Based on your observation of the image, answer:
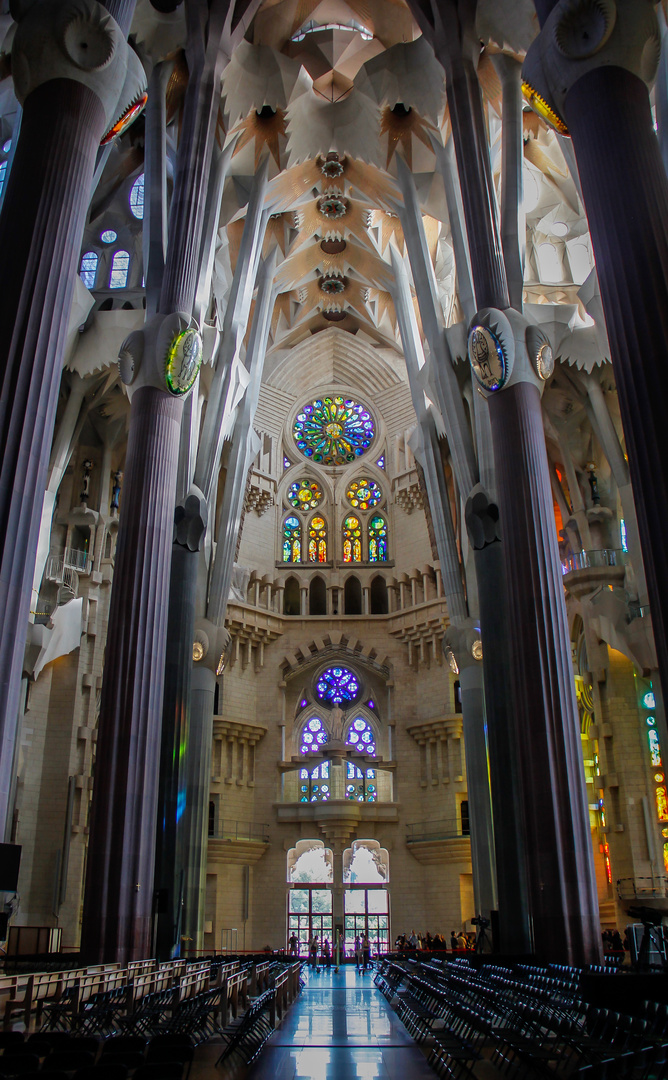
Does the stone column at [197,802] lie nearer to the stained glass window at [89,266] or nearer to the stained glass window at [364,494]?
the stained glass window at [89,266]

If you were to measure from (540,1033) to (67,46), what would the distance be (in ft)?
39.7

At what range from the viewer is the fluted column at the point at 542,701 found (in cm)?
1302

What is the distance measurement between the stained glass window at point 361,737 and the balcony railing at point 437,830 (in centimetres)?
324

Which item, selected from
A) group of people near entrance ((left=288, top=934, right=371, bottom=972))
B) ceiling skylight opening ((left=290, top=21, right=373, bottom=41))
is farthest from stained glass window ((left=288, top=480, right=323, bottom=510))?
group of people near entrance ((left=288, top=934, right=371, bottom=972))

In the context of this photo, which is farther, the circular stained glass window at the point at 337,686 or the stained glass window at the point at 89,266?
the circular stained glass window at the point at 337,686

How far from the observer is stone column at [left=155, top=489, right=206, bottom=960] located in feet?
56.2

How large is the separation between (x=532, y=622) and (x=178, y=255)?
1097 cm

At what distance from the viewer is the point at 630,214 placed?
1005 centimetres

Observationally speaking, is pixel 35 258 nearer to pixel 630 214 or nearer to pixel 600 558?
pixel 630 214

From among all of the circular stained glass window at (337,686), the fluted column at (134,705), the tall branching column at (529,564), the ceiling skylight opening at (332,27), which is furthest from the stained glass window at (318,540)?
the fluted column at (134,705)

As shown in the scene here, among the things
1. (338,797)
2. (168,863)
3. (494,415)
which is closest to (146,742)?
(168,863)

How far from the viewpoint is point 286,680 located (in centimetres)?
3175

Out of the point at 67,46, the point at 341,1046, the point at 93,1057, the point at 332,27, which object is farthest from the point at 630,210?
Result: the point at 332,27

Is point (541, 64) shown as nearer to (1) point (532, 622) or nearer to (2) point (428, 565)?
(1) point (532, 622)
